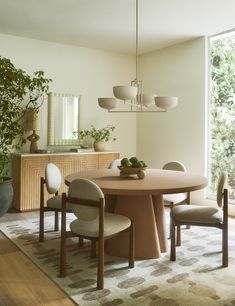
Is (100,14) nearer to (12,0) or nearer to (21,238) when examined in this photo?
(12,0)

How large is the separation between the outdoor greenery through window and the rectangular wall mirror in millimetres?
2187

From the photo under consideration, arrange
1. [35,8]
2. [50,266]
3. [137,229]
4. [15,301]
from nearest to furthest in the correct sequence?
[15,301] → [50,266] → [137,229] → [35,8]

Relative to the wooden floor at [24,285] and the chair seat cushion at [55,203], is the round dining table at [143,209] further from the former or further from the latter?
the wooden floor at [24,285]

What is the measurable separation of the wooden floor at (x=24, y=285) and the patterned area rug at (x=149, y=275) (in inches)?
2.8

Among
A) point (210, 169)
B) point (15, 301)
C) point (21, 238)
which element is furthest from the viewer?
point (210, 169)

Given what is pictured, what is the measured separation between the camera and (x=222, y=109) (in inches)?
190

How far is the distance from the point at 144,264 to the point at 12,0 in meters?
3.09

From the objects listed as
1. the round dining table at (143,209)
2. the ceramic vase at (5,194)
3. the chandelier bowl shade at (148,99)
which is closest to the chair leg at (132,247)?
the round dining table at (143,209)

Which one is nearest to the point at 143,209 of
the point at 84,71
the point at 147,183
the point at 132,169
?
the point at 147,183

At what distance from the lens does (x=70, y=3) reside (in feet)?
12.1

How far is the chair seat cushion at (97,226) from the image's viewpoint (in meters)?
2.46

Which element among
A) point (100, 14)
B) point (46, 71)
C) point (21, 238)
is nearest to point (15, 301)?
point (21, 238)

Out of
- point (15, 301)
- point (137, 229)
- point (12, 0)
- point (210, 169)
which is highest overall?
point (12, 0)

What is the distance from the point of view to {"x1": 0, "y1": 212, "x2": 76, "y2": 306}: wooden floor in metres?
2.24
